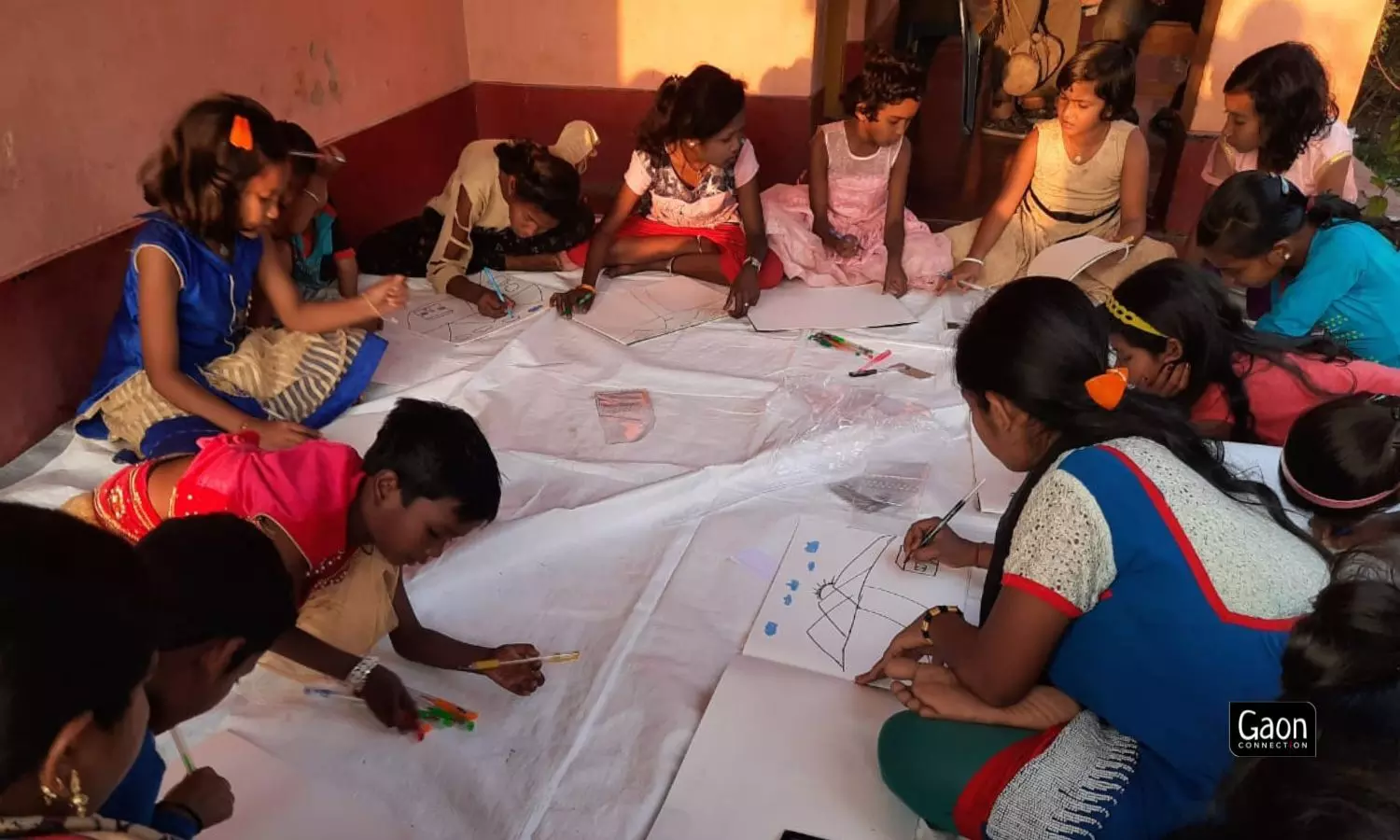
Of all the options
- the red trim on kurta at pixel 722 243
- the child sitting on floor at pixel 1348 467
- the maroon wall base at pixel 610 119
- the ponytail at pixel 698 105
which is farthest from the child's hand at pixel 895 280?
the child sitting on floor at pixel 1348 467

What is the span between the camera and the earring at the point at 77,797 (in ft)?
2.12

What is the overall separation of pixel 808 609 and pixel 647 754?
33cm

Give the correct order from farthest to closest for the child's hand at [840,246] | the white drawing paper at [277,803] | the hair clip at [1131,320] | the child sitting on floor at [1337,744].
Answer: the child's hand at [840,246]
the hair clip at [1131,320]
the white drawing paper at [277,803]
the child sitting on floor at [1337,744]

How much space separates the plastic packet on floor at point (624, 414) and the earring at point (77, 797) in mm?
1293

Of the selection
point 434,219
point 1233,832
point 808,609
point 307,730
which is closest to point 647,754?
point 808,609

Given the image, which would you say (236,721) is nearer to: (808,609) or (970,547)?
(808,609)

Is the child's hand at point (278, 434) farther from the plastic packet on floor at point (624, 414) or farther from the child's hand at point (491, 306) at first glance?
the child's hand at point (491, 306)

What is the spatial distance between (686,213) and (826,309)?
A: 52 cm

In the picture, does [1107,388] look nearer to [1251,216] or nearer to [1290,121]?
[1251,216]

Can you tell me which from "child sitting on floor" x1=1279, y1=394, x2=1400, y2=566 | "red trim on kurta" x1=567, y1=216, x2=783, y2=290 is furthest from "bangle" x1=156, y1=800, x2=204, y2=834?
"red trim on kurta" x1=567, y1=216, x2=783, y2=290

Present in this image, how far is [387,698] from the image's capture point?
1201 millimetres

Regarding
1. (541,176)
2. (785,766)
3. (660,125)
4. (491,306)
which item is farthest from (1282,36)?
(785,766)

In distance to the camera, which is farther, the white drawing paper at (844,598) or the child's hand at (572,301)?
the child's hand at (572,301)

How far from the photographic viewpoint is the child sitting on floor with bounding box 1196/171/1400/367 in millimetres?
1754
